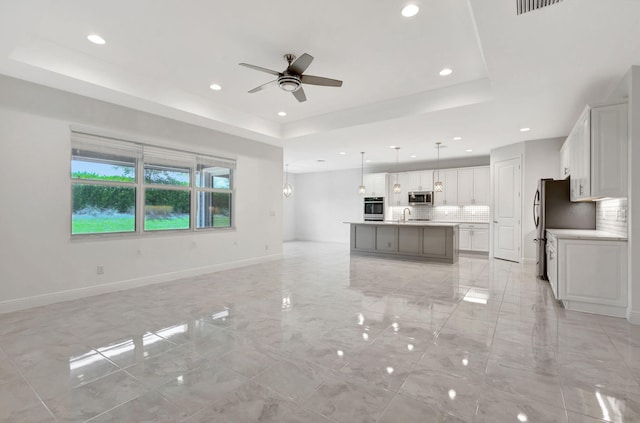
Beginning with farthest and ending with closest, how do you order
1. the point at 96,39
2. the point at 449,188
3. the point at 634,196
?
the point at 449,188, the point at 96,39, the point at 634,196

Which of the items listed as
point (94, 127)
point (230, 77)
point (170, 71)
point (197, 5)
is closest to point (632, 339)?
point (197, 5)

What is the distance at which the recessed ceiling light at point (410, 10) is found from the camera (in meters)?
2.72

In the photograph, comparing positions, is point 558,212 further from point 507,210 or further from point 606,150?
point 507,210

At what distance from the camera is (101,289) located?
4262mm

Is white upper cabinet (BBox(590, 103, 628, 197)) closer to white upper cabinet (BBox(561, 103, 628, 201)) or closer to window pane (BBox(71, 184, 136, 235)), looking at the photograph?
white upper cabinet (BBox(561, 103, 628, 201))

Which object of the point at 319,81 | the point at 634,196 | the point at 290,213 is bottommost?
the point at 290,213

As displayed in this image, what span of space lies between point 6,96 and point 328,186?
9217mm

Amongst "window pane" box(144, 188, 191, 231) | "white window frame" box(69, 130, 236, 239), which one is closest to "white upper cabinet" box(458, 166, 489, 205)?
"white window frame" box(69, 130, 236, 239)

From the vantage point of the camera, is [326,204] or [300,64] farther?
[326,204]

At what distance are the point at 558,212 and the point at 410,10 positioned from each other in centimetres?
427

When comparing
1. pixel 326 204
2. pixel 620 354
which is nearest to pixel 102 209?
pixel 620 354

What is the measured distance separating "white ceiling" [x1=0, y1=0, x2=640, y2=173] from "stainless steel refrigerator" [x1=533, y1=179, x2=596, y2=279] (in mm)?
1226

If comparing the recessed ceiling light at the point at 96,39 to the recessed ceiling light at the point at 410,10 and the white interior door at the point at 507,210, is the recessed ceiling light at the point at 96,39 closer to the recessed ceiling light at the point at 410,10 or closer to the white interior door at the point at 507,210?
the recessed ceiling light at the point at 410,10

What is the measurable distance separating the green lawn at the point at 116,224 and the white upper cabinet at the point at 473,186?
24.1 feet
